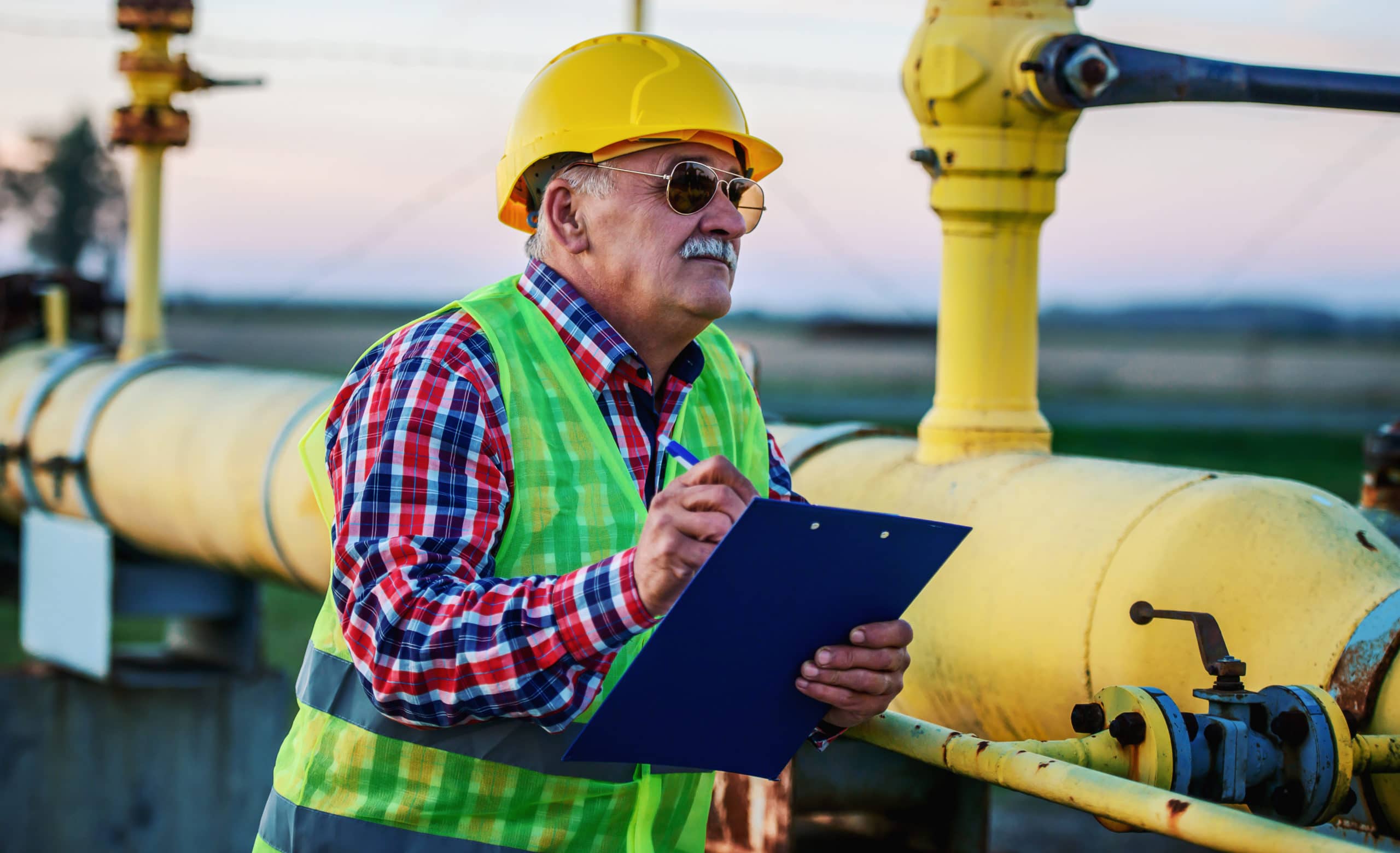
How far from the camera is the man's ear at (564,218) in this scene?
2.03m

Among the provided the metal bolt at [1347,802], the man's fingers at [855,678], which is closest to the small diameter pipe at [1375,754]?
the metal bolt at [1347,802]

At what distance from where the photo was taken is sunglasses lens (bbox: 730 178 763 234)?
2.08m

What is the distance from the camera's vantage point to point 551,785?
1911 mm

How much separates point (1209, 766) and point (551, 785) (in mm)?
773

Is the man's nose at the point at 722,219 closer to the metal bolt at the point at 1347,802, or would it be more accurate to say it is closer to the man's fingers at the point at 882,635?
the man's fingers at the point at 882,635

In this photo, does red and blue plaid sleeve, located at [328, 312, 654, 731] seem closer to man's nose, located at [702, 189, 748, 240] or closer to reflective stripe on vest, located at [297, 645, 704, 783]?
reflective stripe on vest, located at [297, 645, 704, 783]

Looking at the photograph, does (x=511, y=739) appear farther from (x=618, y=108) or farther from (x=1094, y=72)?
(x=1094, y=72)

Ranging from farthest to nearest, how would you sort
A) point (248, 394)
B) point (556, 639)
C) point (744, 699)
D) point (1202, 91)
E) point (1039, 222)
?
point (248, 394) → point (1039, 222) → point (1202, 91) → point (744, 699) → point (556, 639)

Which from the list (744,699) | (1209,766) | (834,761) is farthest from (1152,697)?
(834,761)

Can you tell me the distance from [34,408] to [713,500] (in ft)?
15.9

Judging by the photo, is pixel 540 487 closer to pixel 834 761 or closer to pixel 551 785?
pixel 551 785

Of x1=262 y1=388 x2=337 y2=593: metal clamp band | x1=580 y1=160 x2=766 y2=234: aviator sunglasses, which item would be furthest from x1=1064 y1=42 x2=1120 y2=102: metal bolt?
x1=262 y1=388 x2=337 y2=593: metal clamp band

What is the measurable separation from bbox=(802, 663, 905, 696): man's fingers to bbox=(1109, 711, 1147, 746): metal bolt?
10.2 inches

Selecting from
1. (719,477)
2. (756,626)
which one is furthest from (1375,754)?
(719,477)
